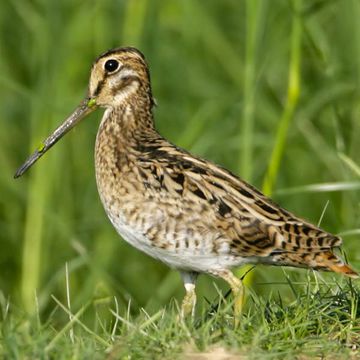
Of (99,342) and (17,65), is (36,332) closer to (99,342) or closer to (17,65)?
(99,342)

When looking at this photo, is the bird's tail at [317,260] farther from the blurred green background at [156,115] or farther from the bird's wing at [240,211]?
the blurred green background at [156,115]

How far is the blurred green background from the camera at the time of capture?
24.5ft

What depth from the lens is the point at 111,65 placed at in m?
5.95

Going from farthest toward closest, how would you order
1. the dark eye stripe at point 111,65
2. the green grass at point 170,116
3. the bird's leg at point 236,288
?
the green grass at point 170,116 < the dark eye stripe at point 111,65 < the bird's leg at point 236,288

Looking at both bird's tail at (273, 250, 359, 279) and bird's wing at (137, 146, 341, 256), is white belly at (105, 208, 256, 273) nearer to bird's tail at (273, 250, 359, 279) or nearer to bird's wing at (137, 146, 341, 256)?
bird's wing at (137, 146, 341, 256)

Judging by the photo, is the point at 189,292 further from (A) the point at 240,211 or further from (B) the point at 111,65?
(B) the point at 111,65

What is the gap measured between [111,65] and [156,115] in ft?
8.21

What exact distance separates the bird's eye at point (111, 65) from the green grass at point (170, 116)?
81 cm

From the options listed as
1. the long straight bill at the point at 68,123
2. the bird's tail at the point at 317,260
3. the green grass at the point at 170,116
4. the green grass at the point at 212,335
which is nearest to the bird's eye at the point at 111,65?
the long straight bill at the point at 68,123

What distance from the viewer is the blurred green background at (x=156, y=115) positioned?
748 centimetres

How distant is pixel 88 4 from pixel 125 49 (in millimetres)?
2143

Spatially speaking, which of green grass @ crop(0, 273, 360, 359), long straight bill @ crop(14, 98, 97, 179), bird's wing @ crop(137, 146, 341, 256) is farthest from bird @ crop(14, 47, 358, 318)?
long straight bill @ crop(14, 98, 97, 179)

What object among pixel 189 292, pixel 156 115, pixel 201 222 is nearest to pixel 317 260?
pixel 201 222

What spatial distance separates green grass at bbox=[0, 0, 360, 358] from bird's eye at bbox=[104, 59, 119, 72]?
81 centimetres
